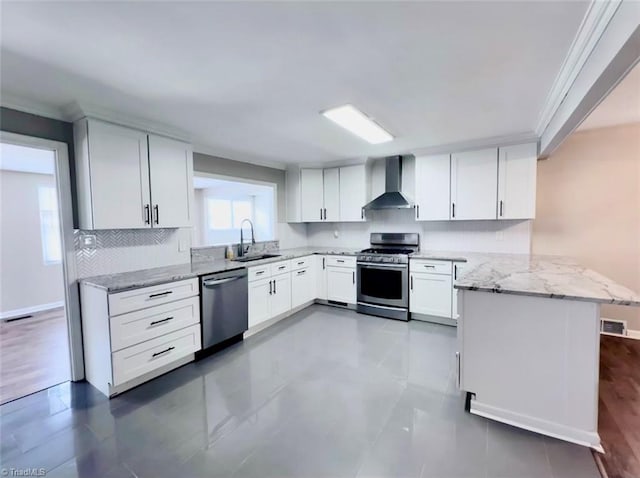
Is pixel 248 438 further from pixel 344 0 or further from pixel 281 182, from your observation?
pixel 281 182

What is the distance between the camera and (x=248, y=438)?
190 cm

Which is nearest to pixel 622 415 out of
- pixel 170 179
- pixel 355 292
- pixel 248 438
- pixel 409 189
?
pixel 248 438

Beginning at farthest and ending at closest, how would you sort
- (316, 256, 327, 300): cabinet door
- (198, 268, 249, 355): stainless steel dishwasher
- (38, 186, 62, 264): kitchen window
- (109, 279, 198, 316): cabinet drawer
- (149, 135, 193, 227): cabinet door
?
(38, 186, 62, 264): kitchen window < (316, 256, 327, 300): cabinet door < (198, 268, 249, 355): stainless steel dishwasher < (149, 135, 193, 227): cabinet door < (109, 279, 198, 316): cabinet drawer

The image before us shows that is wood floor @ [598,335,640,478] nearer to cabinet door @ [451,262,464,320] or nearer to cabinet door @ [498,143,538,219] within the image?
cabinet door @ [451,262,464,320]

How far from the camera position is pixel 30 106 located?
7.64 feet

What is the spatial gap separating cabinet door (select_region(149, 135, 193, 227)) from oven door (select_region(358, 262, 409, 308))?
8.29 feet

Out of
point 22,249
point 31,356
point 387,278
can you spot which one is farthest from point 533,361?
point 22,249

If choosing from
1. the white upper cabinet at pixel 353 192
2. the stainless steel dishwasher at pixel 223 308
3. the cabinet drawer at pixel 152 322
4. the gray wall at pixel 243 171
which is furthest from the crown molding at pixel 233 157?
the cabinet drawer at pixel 152 322

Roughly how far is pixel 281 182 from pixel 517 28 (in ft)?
13.1

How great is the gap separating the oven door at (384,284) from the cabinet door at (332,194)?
1001mm

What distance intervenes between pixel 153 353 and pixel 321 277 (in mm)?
2680

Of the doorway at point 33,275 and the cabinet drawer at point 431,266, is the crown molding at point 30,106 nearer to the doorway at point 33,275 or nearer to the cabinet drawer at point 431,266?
the doorway at point 33,275

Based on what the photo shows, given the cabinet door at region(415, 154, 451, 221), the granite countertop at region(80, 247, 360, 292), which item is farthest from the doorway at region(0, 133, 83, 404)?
the cabinet door at region(415, 154, 451, 221)

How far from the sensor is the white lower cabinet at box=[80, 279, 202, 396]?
7.70ft
